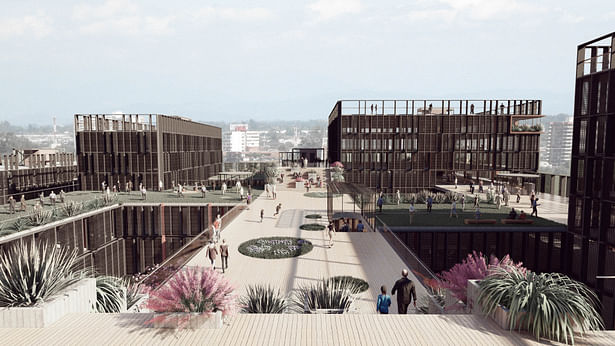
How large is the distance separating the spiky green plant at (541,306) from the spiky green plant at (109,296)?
928 cm

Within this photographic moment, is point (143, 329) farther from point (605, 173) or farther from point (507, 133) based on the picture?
point (507, 133)

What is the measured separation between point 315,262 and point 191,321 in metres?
9.37

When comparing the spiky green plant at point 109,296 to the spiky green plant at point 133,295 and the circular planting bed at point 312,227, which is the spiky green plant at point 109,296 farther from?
the circular planting bed at point 312,227

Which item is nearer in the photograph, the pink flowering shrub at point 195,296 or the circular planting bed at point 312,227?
the pink flowering shrub at point 195,296

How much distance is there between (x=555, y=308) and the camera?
26.6 feet

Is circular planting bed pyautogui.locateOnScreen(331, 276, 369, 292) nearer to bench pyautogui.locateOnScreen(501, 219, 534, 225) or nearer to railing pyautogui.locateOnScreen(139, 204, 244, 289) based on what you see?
railing pyautogui.locateOnScreen(139, 204, 244, 289)

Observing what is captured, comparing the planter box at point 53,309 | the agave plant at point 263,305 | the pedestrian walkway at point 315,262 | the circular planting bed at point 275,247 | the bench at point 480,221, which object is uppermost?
the planter box at point 53,309

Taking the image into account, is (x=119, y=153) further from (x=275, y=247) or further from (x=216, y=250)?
(x=216, y=250)

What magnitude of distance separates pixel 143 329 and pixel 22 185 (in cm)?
4170

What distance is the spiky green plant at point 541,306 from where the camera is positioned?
8.11 m

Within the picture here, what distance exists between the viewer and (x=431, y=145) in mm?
52844

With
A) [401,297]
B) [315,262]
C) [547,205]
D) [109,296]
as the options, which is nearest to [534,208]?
[547,205]

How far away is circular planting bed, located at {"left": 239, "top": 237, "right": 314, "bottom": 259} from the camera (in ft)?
60.8

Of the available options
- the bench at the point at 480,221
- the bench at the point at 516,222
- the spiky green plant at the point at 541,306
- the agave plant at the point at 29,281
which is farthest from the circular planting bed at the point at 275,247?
the bench at the point at 516,222
